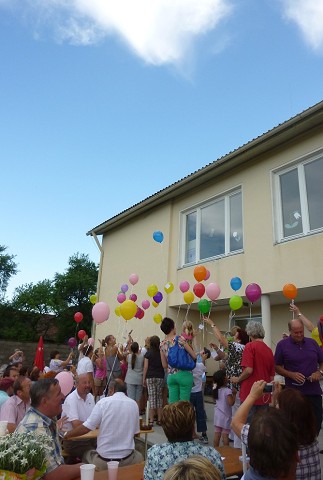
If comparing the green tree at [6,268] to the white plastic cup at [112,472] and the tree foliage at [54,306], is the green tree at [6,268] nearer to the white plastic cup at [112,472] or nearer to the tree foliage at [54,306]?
the tree foliage at [54,306]

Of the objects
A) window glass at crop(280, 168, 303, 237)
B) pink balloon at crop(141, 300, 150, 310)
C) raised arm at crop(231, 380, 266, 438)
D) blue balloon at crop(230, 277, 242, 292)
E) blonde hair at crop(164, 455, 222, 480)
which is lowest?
blonde hair at crop(164, 455, 222, 480)

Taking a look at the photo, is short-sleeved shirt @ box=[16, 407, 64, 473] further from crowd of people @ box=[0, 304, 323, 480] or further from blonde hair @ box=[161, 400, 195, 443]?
blonde hair @ box=[161, 400, 195, 443]

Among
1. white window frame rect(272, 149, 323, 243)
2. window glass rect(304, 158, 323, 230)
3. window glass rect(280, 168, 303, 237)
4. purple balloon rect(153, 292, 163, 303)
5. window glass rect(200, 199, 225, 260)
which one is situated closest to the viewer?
window glass rect(304, 158, 323, 230)

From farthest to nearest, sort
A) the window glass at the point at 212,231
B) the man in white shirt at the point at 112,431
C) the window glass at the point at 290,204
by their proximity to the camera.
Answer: the window glass at the point at 212,231
the window glass at the point at 290,204
the man in white shirt at the point at 112,431

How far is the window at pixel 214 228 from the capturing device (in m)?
8.35

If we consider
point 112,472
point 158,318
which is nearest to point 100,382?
point 158,318

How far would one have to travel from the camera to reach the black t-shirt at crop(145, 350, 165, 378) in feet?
21.1

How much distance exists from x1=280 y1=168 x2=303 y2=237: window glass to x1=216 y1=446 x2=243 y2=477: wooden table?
4.62m

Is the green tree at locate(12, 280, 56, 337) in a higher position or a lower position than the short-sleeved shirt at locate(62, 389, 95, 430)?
higher

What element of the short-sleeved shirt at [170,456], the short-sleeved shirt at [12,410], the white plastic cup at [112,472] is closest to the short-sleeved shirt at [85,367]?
the short-sleeved shirt at [12,410]

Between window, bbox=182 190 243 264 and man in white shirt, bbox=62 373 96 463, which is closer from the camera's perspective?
man in white shirt, bbox=62 373 96 463

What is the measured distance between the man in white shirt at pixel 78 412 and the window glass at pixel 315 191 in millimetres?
4809

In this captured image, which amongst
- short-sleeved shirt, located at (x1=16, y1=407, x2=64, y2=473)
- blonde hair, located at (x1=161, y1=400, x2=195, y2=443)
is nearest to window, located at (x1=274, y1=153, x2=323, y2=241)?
Result: blonde hair, located at (x1=161, y1=400, x2=195, y2=443)

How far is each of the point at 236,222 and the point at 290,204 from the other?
1.42 metres
